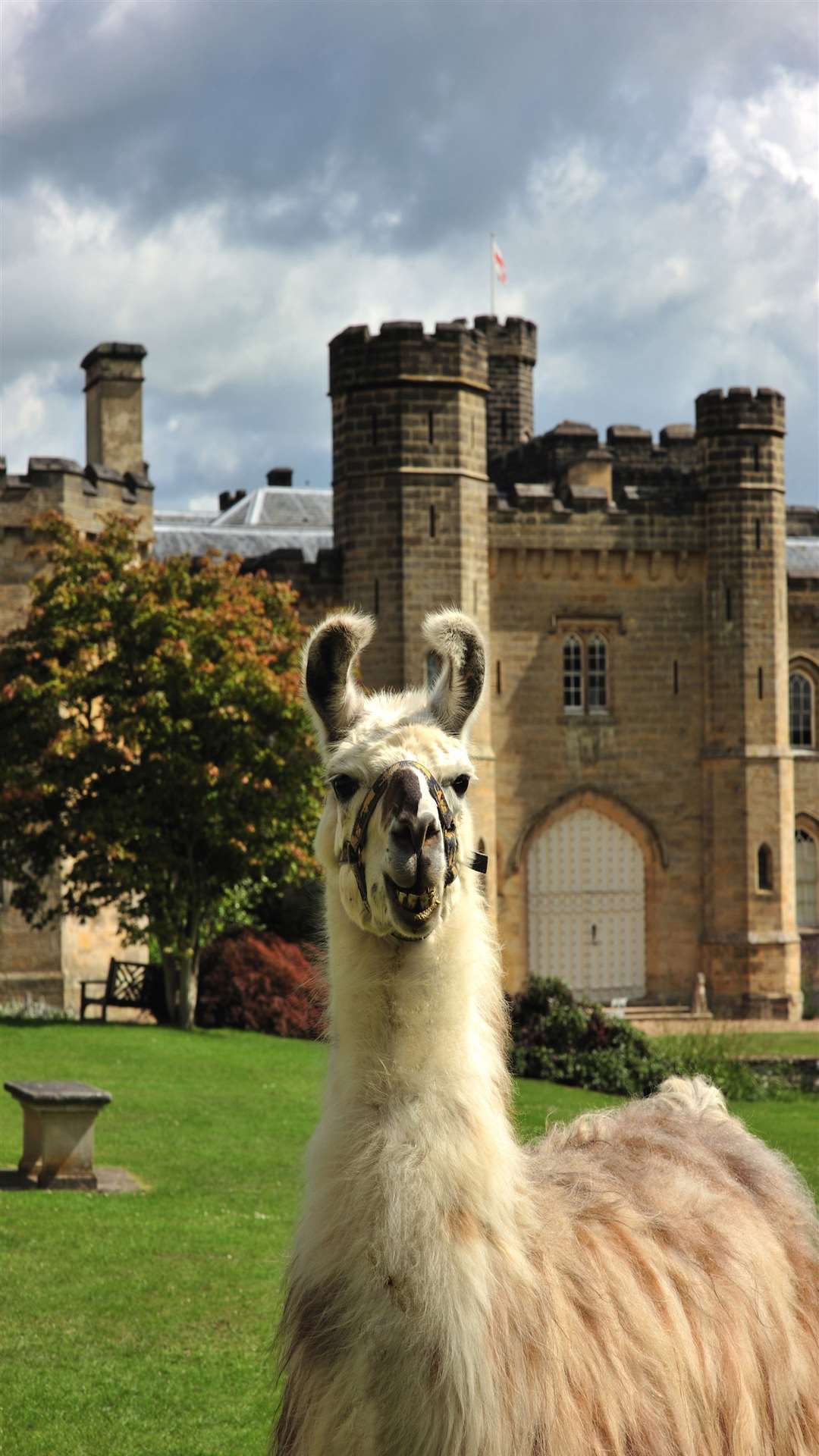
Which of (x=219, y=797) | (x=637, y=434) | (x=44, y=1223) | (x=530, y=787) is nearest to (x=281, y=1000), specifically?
(x=219, y=797)

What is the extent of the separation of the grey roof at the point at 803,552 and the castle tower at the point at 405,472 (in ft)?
41.9

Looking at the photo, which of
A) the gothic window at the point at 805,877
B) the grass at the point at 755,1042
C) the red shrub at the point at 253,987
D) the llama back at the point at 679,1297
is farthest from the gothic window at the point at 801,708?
the llama back at the point at 679,1297

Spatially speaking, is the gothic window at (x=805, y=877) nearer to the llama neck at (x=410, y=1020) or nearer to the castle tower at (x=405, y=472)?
the castle tower at (x=405, y=472)

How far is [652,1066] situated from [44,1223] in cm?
1032

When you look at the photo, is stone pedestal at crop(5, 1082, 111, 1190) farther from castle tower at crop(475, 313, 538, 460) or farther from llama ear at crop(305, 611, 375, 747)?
castle tower at crop(475, 313, 538, 460)

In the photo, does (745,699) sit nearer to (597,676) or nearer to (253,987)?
(597,676)

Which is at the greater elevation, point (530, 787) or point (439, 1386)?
point (530, 787)

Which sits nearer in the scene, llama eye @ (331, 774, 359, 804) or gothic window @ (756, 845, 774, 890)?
llama eye @ (331, 774, 359, 804)

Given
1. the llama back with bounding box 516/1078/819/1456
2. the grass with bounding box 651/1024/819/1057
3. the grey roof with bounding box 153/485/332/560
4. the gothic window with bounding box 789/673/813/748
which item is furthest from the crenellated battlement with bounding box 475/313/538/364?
the llama back with bounding box 516/1078/819/1456

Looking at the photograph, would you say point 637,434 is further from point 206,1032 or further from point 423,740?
point 423,740

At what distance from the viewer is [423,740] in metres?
3.80

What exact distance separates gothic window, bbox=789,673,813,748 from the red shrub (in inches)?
610

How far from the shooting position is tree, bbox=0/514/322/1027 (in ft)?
77.5

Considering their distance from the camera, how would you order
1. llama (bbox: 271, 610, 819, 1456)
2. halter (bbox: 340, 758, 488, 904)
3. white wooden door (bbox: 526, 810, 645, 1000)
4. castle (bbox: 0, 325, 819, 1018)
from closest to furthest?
llama (bbox: 271, 610, 819, 1456)
halter (bbox: 340, 758, 488, 904)
castle (bbox: 0, 325, 819, 1018)
white wooden door (bbox: 526, 810, 645, 1000)
